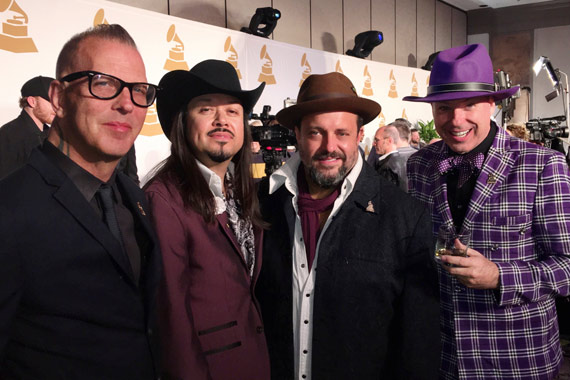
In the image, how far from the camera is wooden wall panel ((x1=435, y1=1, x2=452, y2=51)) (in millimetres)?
10171

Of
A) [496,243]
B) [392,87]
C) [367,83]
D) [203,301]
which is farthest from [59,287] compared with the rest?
[392,87]

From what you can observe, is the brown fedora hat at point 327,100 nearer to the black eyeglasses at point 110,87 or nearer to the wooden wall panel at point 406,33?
the black eyeglasses at point 110,87

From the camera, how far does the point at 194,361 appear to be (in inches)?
53.9

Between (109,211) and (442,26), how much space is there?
10656mm

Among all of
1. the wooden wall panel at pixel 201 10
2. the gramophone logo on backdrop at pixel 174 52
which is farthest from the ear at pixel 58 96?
the wooden wall panel at pixel 201 10

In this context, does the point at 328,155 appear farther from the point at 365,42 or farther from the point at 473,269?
the point at 365,42

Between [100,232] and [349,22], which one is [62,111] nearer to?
[100,232]

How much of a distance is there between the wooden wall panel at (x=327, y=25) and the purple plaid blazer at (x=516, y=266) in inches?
235

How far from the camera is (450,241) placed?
5.21 ft

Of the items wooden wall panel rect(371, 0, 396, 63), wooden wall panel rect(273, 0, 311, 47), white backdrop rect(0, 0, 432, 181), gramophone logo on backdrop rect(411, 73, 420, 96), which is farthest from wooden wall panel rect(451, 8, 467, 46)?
wooden wall panel rect(273, 0, 311, 47)

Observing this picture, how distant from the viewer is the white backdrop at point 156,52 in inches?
128

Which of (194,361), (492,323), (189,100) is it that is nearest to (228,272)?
(194,361)

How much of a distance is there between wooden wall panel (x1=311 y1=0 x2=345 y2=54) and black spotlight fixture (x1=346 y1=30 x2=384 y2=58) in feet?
1.09

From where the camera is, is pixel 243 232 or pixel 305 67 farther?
pixel 305 67
